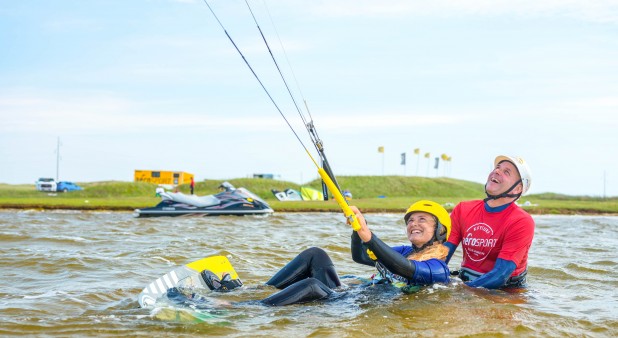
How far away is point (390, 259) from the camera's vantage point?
7.49m

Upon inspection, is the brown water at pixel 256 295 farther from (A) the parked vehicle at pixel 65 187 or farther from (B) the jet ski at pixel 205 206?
(A) the parked vehicle at pixel 65 187

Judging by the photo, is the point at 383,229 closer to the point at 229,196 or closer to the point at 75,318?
the point at 229,196

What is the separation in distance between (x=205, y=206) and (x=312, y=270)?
57.7ft

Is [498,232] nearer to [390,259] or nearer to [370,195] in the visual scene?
[390,259]

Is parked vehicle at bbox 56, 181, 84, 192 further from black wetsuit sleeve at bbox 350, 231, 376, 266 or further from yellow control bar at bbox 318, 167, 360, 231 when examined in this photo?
Result: yellow control bar at bbox 318, 167, 360, 231

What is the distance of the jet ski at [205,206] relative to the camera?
25.8 m

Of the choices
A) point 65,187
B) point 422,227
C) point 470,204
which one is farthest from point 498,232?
point 65,187

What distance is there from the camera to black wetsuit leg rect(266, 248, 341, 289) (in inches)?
350

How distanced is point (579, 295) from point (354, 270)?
13.6 feet

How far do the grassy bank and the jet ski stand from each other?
4.99 metres

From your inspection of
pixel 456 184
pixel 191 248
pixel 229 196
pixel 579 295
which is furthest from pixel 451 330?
pixel 456 184

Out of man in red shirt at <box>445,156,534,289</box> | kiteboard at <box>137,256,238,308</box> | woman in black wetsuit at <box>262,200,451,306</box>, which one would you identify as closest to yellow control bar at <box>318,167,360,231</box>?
woman in black wetsuit at <box>262,200,451,306</box>

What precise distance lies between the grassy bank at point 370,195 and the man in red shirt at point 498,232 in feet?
73.5

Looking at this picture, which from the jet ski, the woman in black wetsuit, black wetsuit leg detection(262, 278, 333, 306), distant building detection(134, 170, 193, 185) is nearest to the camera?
the woman in black wetsuit
